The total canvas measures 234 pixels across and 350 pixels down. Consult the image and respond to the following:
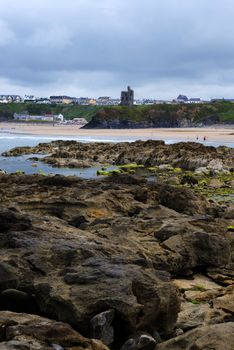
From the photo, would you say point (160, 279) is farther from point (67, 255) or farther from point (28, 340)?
point (28, 340)

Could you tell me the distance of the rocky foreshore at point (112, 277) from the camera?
8844mm

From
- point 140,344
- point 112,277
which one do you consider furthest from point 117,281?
point 140,344

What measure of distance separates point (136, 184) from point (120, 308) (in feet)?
65.8

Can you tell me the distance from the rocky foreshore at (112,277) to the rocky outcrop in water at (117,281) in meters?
0.02

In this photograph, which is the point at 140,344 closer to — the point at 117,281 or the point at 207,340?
the point at 207,340

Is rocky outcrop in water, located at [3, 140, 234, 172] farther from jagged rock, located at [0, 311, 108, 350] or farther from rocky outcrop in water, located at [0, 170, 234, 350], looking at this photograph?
jagged rock, located at [0, 311, 108, 350]

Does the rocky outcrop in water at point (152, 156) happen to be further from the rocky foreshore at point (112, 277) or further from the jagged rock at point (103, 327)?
the jagged rock at point (103, 327)

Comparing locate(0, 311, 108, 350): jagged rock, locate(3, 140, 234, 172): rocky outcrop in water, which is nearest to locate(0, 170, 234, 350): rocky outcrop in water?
locate(0, 311, 108, 350): jagged rock

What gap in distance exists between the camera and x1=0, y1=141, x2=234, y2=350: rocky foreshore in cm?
884

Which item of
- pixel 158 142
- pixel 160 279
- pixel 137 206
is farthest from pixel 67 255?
pixel 158 142

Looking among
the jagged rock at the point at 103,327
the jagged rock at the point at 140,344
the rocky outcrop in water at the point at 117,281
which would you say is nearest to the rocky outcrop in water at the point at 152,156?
the rocky outcrop in water at the point at 117,281

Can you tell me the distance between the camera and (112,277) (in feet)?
34.9

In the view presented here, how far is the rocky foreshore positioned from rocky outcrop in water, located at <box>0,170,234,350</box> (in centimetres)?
2

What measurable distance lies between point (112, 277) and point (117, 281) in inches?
8.4
